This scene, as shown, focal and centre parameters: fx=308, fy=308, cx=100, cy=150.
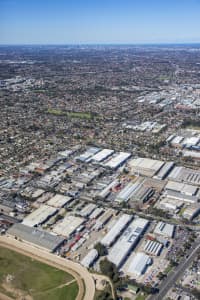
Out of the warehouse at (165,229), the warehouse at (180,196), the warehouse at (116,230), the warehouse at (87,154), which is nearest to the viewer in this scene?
the warehouse at (116,230)

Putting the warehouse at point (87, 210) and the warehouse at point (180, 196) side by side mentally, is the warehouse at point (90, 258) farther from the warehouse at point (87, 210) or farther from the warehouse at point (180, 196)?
the warehouse at point (180, 196)

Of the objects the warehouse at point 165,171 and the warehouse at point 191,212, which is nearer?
the warehouse at point 191,212

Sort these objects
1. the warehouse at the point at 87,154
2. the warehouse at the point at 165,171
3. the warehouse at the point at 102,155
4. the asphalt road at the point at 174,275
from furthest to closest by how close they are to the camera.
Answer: the warehouse at the point at 87,154 → the warehouse at the point at 102,155 → the warehouse at the point at 165,171 → the asphalt road at the point at 174,275

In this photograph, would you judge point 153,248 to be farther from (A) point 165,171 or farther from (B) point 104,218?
(A) point 165,171

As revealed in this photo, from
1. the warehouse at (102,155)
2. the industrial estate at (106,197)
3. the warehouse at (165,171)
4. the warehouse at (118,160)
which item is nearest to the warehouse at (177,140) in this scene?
the industrial estate at (106,197)

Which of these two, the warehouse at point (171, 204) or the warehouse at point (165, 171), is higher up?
the warehouse at point (165, 171)

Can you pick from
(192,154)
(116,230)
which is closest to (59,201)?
(116,230)
